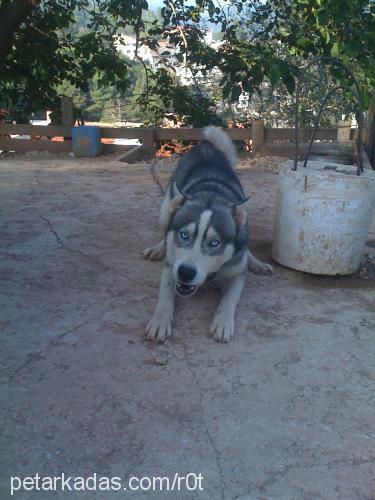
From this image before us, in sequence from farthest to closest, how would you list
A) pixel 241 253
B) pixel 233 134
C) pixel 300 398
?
pixel 233 134 → pixel 241 253 → pixel 300 398

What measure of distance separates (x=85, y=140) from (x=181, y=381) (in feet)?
24.1

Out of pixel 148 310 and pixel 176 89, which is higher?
pixel 176 89

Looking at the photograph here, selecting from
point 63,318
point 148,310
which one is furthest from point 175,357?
point 63,318

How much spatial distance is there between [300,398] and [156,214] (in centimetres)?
322

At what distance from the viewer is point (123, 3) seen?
6914mm

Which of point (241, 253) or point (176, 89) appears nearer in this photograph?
point (241, 253)

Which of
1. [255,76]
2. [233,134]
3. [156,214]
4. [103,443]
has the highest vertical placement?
[255,76]


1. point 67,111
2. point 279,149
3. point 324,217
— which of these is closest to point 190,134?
point 279,149

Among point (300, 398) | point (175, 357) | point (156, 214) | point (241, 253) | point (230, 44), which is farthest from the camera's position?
point (230, 44)

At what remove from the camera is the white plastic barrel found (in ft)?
12.2

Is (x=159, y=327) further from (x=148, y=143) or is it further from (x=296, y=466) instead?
(x=148, y=143)

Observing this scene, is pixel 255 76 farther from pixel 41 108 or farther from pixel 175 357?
pixel 175 357

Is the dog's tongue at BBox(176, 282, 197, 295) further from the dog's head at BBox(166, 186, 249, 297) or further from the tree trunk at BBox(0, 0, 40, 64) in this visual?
the tree trunk at BBox(0, 0, 40, 64)

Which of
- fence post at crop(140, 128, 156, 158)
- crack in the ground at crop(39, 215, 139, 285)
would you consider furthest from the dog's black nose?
fence post at crop(140, 128, 156, 158)
